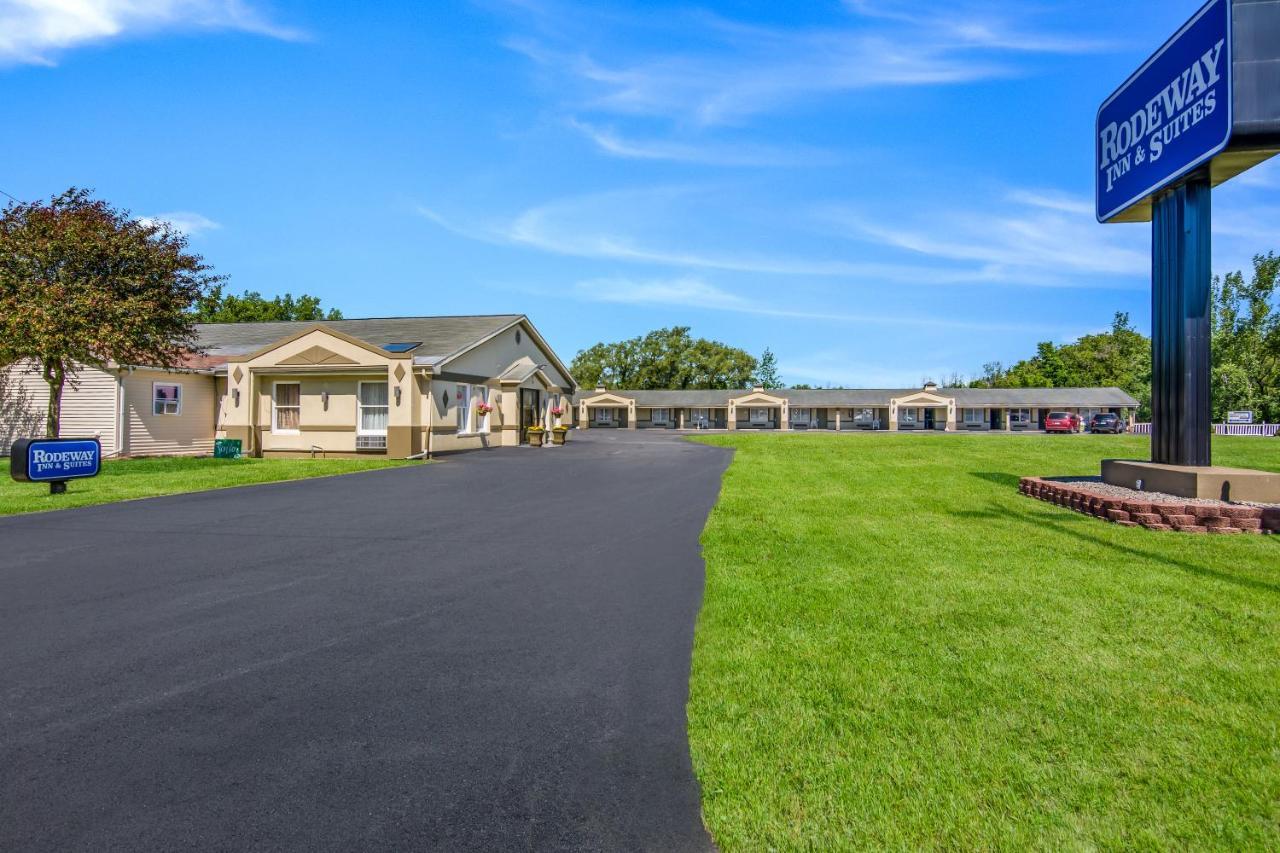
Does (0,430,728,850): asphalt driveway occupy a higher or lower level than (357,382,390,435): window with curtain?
lower

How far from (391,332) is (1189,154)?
88.6ft

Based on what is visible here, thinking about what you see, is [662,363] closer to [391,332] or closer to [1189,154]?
[391,332]

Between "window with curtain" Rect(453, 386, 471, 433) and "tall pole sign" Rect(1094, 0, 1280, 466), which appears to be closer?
"tall pole sign" Rect(1094, 0, 1280, 466)

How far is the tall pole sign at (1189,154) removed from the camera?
10172mm

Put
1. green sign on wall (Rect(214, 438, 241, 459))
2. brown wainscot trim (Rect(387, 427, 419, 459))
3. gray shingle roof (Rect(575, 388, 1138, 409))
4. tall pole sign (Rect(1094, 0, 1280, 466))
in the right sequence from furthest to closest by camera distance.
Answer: gray shingle roof (Rect(575, 388, 1138, 409)) → green sign on wall (Rect(214, 438, 241, 459)) → brown wainscot trim (Rect(387, 427, 419, 459)) → tall pole sign (Rect(1094, 0, 1280, 466))

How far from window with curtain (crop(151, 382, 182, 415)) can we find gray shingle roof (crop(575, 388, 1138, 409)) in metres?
48.5

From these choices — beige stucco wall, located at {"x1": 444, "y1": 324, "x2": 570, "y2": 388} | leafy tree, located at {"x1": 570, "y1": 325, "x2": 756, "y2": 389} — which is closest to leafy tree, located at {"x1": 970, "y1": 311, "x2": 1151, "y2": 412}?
leafy tree, located at {"x1": 570, "y1": 325, "x2": 756, "y2": 389}

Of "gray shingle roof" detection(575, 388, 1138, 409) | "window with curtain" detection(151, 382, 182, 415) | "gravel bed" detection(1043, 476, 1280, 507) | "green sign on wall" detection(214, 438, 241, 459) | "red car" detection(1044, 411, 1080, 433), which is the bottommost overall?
"gravel bed" detection(1043, 476, 1280, 507)

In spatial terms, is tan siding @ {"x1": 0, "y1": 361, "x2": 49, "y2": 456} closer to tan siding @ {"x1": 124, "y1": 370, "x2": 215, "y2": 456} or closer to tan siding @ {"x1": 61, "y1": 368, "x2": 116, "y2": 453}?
tan siding @ {"x1": 61, "y1": 368, "x2": 116, "y2": 453}

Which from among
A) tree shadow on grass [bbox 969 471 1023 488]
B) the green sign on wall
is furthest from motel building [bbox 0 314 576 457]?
tree shadow on grass [bbox 969 471 1023 488]

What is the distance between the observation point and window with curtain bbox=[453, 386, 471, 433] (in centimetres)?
2553

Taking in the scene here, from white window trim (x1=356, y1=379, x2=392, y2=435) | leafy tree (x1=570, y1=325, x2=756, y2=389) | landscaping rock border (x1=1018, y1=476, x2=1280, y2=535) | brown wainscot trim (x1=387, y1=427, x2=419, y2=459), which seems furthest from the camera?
leafy tree (x1=570, y1=325, x2=756, y2=389)

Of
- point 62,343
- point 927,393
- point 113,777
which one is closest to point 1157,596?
point 113,777

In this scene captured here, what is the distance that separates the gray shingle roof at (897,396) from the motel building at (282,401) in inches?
1797
